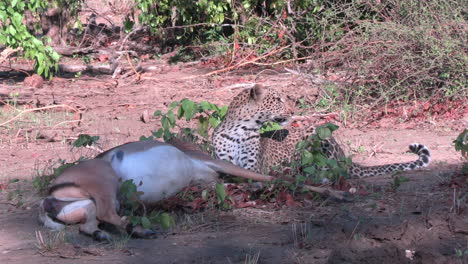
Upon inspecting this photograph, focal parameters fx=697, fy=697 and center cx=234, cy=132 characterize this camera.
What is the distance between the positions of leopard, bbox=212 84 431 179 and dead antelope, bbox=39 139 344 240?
69 centimetres

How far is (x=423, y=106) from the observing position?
988 cm

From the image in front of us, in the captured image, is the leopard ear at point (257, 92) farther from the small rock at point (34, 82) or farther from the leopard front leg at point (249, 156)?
the small rock at point (34, 82)

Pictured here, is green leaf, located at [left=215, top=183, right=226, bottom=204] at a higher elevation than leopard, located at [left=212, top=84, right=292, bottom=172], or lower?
lower

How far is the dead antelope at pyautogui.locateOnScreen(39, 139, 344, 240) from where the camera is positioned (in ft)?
16.6

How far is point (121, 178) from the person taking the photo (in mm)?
5566

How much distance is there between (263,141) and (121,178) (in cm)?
222

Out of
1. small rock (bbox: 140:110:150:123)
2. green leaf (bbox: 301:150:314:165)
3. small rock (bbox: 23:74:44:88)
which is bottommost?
small rock (bbox: 140:110:150:123)

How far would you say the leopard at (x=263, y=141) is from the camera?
702 cm

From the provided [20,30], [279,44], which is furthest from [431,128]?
[20,30]

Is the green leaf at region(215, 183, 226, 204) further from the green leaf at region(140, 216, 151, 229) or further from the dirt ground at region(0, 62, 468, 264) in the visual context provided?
the green leaf at region(140, 216, 151, 229)

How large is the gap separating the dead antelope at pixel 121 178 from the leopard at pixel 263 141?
0.69 metres

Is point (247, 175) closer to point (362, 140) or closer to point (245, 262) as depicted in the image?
point (245, 262)

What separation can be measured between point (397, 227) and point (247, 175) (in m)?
1.73

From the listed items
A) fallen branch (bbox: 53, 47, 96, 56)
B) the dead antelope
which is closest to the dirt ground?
the dead antelope
